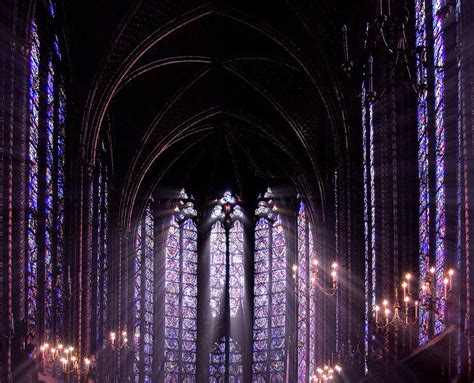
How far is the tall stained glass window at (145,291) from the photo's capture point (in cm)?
3872

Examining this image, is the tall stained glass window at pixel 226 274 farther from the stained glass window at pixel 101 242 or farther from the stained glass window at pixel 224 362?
the stained glass window at pixel 101 242

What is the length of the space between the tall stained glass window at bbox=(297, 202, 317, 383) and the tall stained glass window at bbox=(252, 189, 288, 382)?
1.35m

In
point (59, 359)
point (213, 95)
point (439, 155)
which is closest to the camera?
point (439, 155)

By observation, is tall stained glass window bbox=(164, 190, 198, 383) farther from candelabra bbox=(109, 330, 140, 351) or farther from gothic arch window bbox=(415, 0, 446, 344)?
gothic arch window bbox=(415, 0, 446, 344)

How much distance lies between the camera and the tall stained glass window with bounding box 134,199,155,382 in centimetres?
3872

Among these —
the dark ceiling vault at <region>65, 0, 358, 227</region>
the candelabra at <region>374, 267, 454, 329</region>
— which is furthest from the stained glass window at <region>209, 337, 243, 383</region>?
the candelabra at <region>374, 267, 454, 329</region>

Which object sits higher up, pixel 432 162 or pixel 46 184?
pixel 432 162

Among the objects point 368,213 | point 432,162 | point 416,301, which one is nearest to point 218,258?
point 368,213

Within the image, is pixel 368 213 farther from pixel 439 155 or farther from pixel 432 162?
pixel 439 155

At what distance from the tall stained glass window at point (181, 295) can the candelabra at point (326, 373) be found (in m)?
8.39

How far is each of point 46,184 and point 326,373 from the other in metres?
10.9

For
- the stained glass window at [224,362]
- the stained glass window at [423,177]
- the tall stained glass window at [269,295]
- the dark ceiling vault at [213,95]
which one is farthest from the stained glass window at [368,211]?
the stained glass window at [224,362]

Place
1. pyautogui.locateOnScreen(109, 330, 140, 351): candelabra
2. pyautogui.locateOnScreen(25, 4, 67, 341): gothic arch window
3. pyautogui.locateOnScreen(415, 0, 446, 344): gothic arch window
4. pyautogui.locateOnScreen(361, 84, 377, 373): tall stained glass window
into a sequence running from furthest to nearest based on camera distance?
pyautogui.locateOnScreen(109, 330, 140, 351): candelabra < pyautogui.locateOnScreen(361, 84, 377, 373): tall stained glass window < pyautogui.locateOnScreen(25, 4, 67, 341): gothic arch window < pyautogui.locateOnScreen(415, 0, 446, 344): gothic arch window

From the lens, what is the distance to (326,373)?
29938 millimetres
